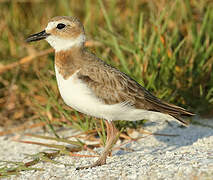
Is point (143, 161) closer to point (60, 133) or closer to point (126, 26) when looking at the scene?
point (60, 133)

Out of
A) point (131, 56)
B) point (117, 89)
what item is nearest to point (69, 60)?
point (117, 89)

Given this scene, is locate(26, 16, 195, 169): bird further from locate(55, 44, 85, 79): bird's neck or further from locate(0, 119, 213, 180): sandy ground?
locate(0, 119, 213, 180): sandy ground

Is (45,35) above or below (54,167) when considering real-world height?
above

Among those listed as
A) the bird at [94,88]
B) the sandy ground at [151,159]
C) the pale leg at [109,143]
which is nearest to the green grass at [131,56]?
the sandy ground at [151,159]

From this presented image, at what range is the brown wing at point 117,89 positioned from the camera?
10.4 feet

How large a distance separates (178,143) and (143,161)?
844 millimetres

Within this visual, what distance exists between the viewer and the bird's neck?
10.4 ft

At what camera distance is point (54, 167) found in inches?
128

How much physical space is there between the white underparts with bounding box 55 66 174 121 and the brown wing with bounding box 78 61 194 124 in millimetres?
42

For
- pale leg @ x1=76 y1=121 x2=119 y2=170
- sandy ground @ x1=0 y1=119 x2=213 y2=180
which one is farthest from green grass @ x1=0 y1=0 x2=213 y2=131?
pale leg @ x1=76 y1=121 x2=119 y2=170

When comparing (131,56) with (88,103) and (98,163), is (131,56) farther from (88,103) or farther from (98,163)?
(98,163)

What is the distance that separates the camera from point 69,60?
327cm

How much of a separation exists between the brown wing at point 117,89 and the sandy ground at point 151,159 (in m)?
0.40

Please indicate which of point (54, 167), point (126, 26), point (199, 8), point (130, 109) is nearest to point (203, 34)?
point (199, 8)
